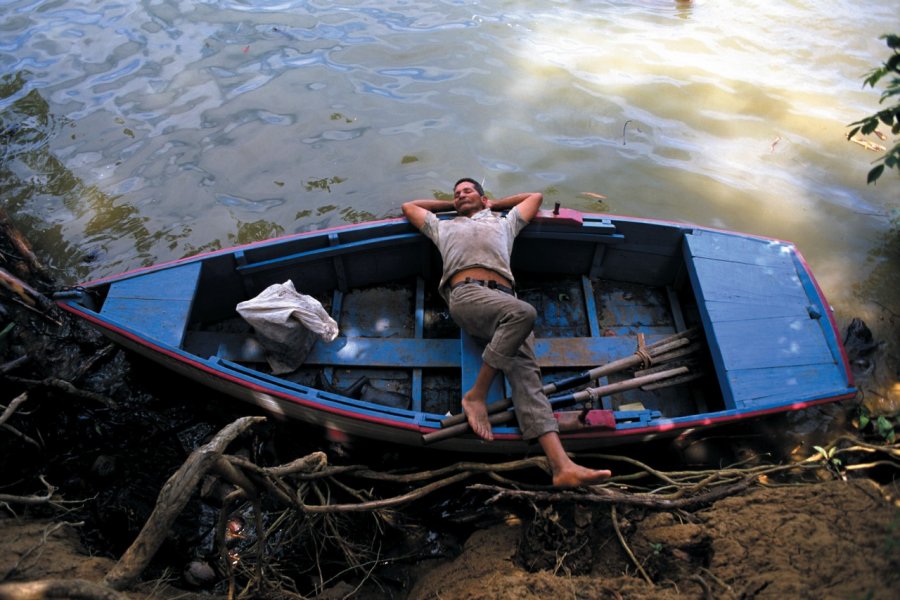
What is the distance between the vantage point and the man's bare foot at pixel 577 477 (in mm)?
3949

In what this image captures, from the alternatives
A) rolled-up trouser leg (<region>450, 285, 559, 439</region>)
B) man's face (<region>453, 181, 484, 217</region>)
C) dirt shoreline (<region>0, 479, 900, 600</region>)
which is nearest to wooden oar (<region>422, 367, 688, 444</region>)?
rolled-up trouser leg (<region>450, 285, 559, 439</region>)

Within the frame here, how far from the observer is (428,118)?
8.66 metres

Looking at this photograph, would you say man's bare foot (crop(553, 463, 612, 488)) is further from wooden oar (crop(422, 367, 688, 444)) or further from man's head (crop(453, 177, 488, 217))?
man's head (crop(453, 177, 488, 217))

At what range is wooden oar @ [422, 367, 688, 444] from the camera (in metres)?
4.23

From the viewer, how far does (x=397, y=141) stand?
8.32m

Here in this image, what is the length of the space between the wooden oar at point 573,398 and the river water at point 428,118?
10.1 ft

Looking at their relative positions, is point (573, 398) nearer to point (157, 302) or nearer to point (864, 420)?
point (864, 420)

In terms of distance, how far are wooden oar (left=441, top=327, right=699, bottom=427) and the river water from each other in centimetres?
261

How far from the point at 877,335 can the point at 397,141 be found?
6.13m

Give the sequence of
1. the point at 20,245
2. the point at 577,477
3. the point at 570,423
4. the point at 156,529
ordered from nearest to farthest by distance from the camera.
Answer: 1. the point at 156,529
2. the point at 577,477
3. the point at 570,423
4. the point at 20,245

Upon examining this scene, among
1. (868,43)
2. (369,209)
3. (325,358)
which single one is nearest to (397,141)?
(369,209)

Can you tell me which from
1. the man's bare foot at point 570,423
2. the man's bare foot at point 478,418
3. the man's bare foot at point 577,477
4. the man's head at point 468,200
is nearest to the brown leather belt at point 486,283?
the man's head at point 468,200

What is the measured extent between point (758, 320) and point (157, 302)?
4893mm

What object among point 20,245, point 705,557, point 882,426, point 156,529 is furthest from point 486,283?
point 20,245
